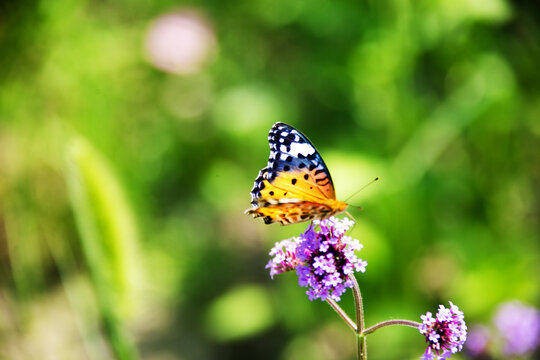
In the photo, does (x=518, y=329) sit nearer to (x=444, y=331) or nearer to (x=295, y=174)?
(x=444, y=331)

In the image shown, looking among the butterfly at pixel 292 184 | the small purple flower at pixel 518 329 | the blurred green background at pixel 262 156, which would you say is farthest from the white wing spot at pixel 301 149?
the blurred green background at pixel 262 156

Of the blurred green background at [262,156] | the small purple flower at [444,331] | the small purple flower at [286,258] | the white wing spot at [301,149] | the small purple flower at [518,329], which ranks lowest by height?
the small purple flower at [444,331]

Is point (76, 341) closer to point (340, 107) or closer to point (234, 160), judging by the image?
point (234, 160)

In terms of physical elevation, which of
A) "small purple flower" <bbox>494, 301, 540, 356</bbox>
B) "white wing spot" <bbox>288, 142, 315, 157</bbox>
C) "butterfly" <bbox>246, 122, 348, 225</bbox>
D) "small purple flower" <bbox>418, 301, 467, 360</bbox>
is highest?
"white wing spot" <bbox>288, 142, 315, 157</bbox>

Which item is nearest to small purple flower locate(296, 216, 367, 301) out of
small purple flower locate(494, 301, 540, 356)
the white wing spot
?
the white wing spot

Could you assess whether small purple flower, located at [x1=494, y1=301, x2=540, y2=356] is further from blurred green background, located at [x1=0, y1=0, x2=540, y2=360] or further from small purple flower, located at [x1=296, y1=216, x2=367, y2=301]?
small purple flower, located at [x1=296, y1=216, x2=367, y2=301]

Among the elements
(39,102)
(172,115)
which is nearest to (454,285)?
(172,115)

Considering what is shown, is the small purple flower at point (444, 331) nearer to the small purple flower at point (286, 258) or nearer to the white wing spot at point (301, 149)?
the small purple flower at point (286, 258)
